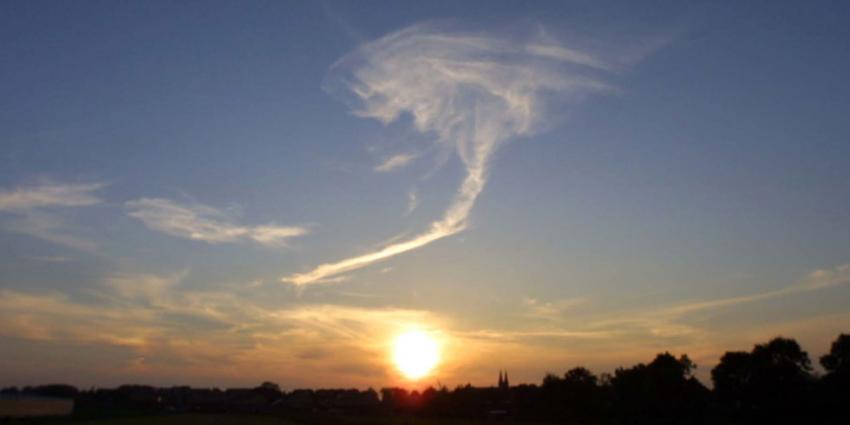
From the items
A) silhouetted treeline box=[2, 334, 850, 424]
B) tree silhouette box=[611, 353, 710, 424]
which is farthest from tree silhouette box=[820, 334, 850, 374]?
tree silhouette box=[611, 353, 710, 424]

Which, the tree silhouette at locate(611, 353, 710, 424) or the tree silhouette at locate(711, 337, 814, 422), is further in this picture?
the tree silhouette at locate(611, 353, 710, 424)

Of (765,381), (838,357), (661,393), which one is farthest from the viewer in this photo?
(661,393)

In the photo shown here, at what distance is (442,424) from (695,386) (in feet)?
139

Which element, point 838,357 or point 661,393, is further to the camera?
point 661,393

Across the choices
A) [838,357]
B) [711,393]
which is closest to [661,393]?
[711,393]

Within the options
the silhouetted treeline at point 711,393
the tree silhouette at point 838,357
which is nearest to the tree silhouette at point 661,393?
the silhouetted treeline at point 711,393

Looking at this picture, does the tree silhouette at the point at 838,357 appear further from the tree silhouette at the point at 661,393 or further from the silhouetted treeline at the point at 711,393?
the tree silhouette at the point at 661,393

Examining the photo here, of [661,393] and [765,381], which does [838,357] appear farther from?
[661,393]

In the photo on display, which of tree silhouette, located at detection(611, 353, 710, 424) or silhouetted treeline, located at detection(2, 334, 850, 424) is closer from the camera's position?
silhouetted treeline, located at detection(2, 334, 850, 424)

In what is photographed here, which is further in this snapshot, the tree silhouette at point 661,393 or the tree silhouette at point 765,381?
the tree silhouette at point 661,393

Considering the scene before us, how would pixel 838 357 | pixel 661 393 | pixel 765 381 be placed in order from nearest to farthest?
pixel 838 357
pixel 765 381
pixel 661 393

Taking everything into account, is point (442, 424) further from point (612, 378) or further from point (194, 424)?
point (612, 378)

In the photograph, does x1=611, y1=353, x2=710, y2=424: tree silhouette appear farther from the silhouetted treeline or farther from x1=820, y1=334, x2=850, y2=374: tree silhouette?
x1=820, y1=334, x2=850, y2=374: tree silhouette

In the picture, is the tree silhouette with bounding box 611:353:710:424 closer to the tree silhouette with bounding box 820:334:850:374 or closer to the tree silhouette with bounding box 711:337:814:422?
the tree silhouette with bounding box 711:337:814:422
